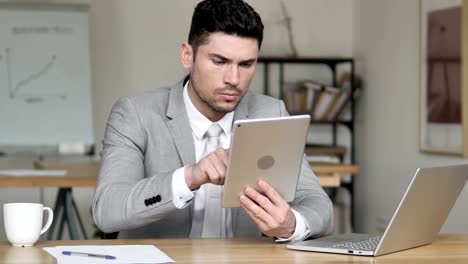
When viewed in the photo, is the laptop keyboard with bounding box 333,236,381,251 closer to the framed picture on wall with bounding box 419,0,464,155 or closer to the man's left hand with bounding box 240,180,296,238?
the man's left hand with bounding box 240,180,296,238

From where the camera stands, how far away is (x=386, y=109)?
18.2ft

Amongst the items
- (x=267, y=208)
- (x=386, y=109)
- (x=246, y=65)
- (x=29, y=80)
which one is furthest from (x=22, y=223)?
(x=386, y=109)

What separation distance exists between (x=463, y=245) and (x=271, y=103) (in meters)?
0.69

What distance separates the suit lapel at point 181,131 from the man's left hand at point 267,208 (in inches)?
16.1

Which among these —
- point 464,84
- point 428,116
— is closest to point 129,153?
point 464,84

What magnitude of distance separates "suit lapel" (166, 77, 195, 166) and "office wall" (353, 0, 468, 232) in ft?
8.97

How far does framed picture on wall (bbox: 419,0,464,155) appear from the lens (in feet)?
15.0

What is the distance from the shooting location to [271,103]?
7.86 feet

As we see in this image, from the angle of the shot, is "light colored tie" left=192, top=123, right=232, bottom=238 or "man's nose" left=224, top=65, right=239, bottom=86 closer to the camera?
"man's nose" left=224, top=65, right=239, bottom=86

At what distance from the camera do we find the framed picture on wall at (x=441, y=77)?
458cm

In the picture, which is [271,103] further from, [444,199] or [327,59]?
[327,59]

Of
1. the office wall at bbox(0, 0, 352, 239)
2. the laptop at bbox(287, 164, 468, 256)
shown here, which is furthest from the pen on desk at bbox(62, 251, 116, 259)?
the office wall at bbox(0, 0, 352, 239)

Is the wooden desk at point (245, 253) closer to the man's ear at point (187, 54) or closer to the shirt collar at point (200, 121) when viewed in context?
the shirt collar at point (200, 121)

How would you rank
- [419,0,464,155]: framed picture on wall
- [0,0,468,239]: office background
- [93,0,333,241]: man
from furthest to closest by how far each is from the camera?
[0,0,468,239]: office background
[419,0,464,155]: framed picture on wall
[93,0,333,241]: man
